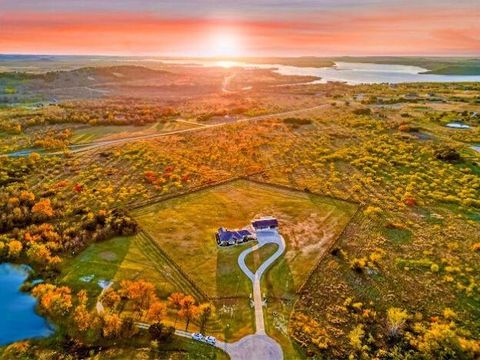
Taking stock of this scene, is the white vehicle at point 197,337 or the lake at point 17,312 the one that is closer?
the white vehicle at point 197,337

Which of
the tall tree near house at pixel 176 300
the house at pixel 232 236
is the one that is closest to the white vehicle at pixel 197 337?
the tall tree near house at pixel 176 300

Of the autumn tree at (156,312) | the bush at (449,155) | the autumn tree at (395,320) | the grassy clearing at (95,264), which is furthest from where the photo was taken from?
the bush at (449,155)

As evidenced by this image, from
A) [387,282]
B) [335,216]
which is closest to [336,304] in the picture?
[387,282]

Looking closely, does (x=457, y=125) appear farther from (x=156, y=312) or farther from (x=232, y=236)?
(x=156, y=312)

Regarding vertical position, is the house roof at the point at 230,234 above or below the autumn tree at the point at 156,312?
above

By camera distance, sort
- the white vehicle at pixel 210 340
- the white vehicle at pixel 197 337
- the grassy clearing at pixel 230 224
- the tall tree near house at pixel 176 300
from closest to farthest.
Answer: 1. the white vehicle at pixel 210 340
2. the white vehicle at pixel 197 337
3. the tall tree near house at pixel 176 300
4. the grassy clearing at pixel 230 224

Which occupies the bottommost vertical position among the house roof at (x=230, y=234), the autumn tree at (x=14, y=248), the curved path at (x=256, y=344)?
the curved path at (x=256, y=344)

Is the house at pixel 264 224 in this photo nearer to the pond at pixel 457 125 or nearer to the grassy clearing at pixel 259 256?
the grassy clearing at pixel 259 256
